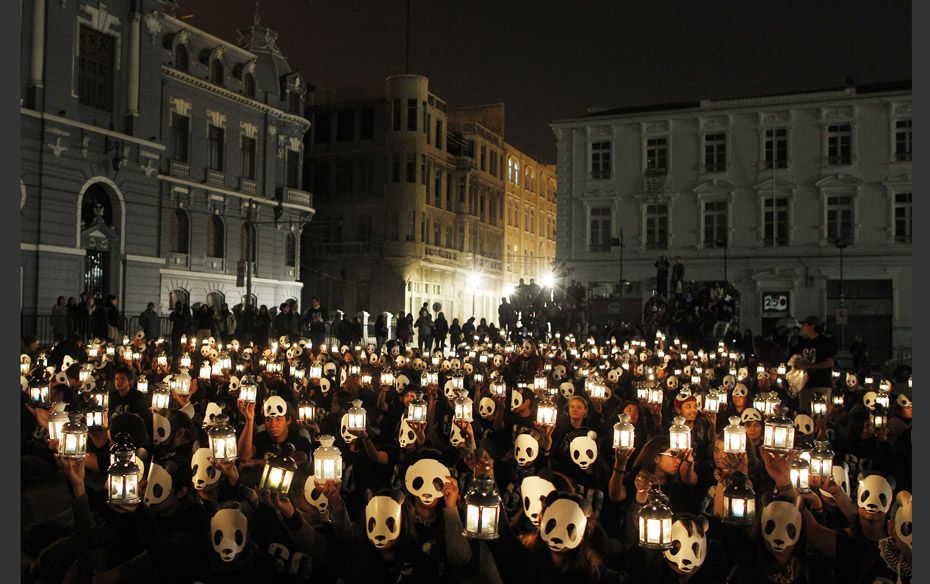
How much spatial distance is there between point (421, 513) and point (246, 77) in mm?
38253

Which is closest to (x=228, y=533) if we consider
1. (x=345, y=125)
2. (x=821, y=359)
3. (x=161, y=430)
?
(x=161, y=430)

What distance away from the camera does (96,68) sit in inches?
1213

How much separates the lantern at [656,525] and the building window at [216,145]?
1432 inches

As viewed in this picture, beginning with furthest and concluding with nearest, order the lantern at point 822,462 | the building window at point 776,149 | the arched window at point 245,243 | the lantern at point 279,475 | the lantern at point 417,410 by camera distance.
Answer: the building window at point 776,149, the arched window at point 245,243, the lantern at point 417,410, the lantern at point 822,462, the lantern at point 279,475

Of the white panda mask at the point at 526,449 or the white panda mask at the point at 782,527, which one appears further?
the white panda mask at the point at 526,449

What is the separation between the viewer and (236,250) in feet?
128

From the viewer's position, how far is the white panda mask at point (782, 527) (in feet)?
17.7

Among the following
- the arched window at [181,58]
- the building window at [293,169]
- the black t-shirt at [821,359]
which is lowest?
the black t-shirt at [821,359]

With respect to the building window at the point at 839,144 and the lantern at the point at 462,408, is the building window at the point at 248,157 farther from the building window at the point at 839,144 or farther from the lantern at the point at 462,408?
the lantern at the point at 462,408

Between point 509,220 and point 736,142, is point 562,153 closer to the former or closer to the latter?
point 736,142

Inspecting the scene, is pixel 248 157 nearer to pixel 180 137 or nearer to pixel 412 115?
pixel 180 137

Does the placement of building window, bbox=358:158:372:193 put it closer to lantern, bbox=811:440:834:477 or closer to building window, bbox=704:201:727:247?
building window, bbox=704:201:727:247

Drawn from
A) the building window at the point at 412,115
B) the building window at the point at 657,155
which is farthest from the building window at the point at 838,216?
the building window at the point at 412,115

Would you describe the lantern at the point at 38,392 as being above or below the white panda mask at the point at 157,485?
above
